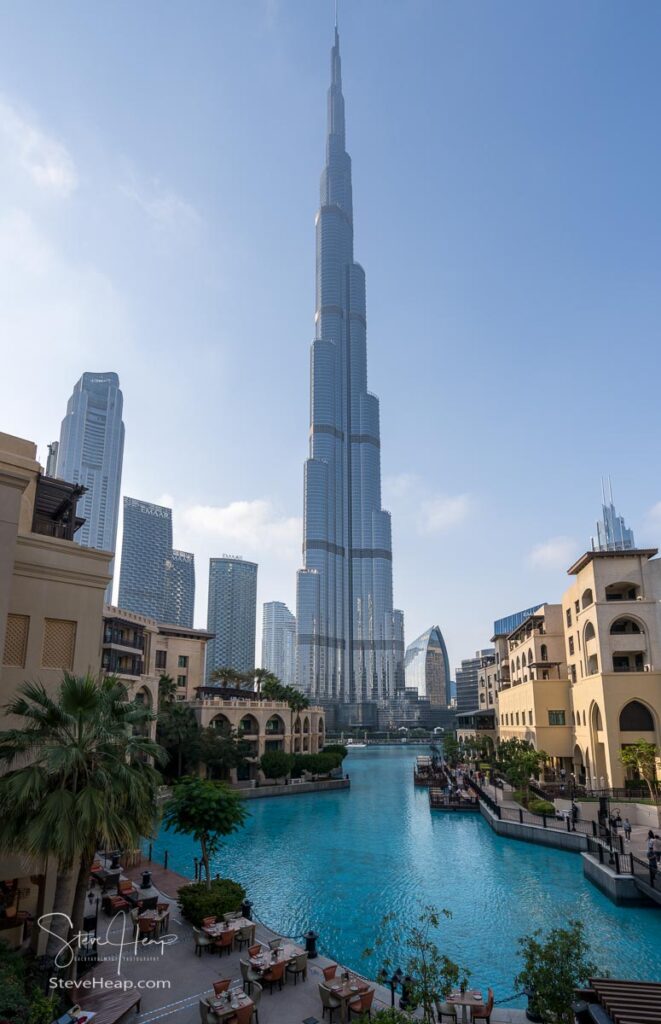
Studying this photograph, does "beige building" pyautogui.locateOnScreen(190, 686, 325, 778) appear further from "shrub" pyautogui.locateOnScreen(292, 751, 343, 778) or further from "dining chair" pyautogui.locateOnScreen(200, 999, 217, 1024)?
"dining chair" pyautogui.locateOnScreen(200, 999, 217, 1024)

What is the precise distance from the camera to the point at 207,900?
18781 mm

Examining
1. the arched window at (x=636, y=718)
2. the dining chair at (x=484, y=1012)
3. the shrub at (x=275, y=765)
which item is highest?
the arched window at (x=636, y=718)

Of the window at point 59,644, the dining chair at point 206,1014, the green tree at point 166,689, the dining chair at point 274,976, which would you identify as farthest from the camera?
the green tree at point 166,689

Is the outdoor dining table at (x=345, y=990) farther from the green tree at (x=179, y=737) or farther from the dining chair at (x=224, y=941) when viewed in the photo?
the green tree at (x=179, y=737)

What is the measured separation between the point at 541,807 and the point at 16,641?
1378 inches

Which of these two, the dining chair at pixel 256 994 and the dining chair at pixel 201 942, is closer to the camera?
the dining chair at pixel 256 994

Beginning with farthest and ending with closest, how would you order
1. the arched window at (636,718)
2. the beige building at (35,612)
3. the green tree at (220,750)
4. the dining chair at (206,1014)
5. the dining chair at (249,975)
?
the green tree at (220,750) → the arched window at (636,718) → the dining chair at (249,975) → the beige building at (35,612) → the dining chair at (206,1014)

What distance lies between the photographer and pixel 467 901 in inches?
1000

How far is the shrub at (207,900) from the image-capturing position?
18.6 meters

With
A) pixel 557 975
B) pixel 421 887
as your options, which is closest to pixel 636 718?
pixel 421 887

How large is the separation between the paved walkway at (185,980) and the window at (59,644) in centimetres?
757

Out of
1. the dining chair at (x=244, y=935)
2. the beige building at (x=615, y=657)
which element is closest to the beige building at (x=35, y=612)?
the dining chair at (x=244, y=935)

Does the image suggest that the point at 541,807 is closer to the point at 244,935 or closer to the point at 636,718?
the point at 636,718

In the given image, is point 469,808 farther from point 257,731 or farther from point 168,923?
point 168,923
